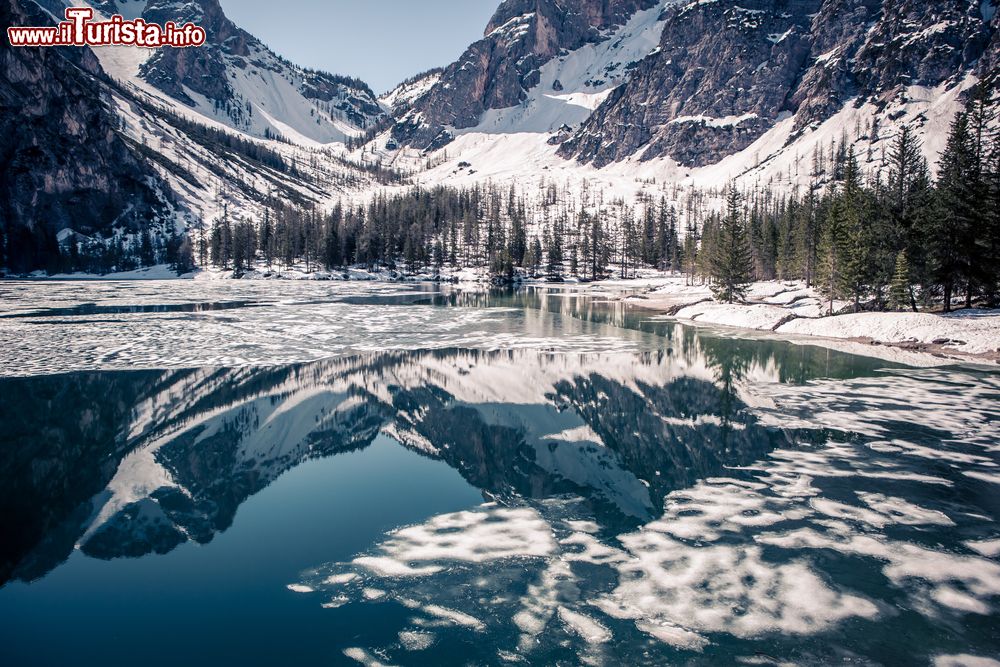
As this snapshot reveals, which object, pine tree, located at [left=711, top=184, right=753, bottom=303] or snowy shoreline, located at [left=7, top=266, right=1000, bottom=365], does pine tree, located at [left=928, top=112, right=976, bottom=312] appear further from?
pine tree, located at [left=711, top=184, right=753, bottom=303]

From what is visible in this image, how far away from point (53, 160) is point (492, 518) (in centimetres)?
18291

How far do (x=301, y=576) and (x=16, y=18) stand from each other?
205352mm

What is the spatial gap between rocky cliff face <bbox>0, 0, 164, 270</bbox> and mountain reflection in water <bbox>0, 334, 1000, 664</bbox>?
15009 centimetres

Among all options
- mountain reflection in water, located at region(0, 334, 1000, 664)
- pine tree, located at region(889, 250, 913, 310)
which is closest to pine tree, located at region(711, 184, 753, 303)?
pine tree, located at region(889, 250, 913, 310)

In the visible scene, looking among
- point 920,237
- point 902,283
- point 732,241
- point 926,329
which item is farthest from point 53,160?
point 926,329

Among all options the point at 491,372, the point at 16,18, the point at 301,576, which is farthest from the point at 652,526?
the point at 16,18

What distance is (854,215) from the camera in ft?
156

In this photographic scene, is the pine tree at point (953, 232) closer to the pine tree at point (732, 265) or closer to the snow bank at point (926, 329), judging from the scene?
the snow bank at point (926, 329)

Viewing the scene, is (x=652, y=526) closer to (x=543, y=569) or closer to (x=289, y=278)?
(x=543, y=569)

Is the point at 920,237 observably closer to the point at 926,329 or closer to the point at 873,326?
the point at 873,326

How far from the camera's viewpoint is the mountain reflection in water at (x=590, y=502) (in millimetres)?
6691

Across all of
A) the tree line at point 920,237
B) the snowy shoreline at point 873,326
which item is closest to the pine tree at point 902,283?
the tree line at point 920,237

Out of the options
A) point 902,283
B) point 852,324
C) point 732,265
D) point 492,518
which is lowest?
point 492,518

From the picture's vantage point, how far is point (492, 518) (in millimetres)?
9914
